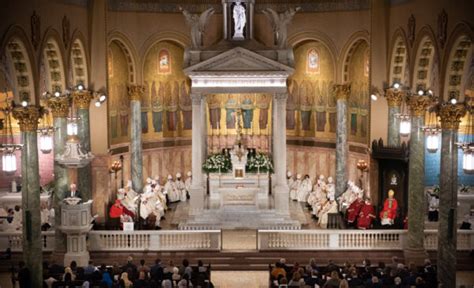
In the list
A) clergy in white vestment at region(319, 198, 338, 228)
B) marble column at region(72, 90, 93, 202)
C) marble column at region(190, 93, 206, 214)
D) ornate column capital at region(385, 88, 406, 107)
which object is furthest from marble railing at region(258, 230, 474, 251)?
marble column at region(72, 90, 93, 202)

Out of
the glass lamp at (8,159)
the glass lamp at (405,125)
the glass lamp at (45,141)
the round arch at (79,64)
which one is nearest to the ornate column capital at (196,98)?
the round arch at (79,64)

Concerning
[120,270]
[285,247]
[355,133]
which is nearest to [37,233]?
[120,270]

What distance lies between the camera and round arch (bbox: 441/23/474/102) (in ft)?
74.6

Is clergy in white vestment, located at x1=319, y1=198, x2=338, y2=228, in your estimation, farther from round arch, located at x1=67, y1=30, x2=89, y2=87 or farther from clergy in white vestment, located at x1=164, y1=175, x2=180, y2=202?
round arch, located at x1=67, y1=30, x2=89, y2=87

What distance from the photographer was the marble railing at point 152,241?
27578 mm

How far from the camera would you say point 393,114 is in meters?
31.8

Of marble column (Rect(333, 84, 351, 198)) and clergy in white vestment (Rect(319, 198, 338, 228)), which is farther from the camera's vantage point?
marble column (Rect(333, 84, 351, 198))

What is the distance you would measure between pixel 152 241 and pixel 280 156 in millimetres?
6788

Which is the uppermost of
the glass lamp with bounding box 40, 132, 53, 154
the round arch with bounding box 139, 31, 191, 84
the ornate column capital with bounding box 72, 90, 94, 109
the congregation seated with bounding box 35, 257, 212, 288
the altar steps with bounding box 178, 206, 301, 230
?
the round arch with bounding box 139, 31, 191, 84

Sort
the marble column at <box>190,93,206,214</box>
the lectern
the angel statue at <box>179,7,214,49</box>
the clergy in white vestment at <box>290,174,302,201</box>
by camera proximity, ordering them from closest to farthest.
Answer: the lectern < the marble column at <box>190,93,206,214</box> < the angel statue at <box>179,7,214,49</box> < the clergy in white vestment at <box>290,174,302,201</box>

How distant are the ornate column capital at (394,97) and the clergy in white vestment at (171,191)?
10780mm

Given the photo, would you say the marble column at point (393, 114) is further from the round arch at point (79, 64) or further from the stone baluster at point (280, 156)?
the round arch at point (79, 64)

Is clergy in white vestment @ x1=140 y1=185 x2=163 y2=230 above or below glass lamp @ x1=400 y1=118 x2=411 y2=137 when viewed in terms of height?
below

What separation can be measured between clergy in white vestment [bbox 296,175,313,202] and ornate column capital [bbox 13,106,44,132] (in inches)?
625
